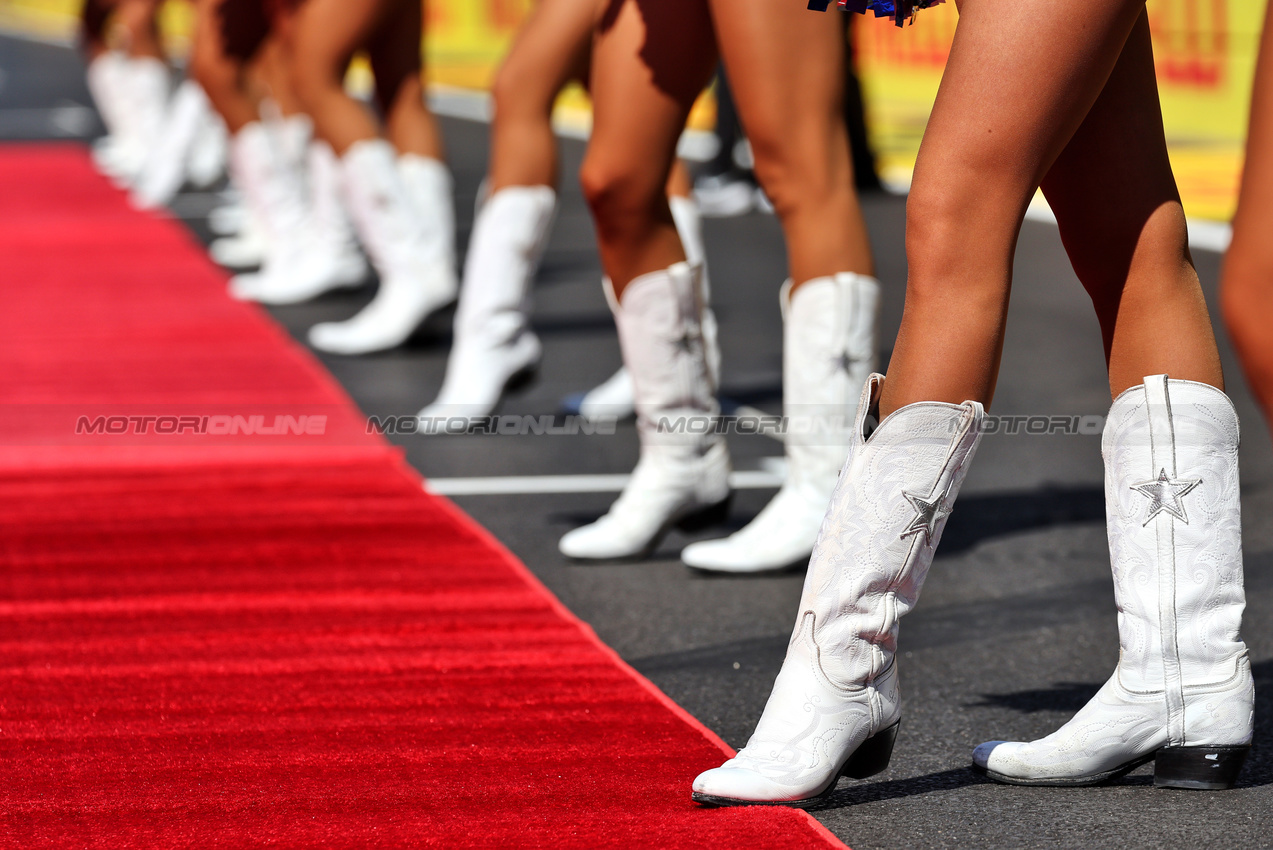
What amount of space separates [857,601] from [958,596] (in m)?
1.05

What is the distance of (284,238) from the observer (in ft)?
20.6

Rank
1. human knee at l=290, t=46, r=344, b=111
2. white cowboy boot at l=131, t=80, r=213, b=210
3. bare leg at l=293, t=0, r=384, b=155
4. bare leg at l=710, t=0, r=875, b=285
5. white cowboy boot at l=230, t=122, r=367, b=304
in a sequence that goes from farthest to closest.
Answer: white cowboy boot at l=131, t=80, r=213, b=210
white cowboy boot at l=230, t=122, r=367, b=304
human knee at l=290, t=46, r=344, b=111
bare leg at l=293, t=0, r=384, b=155
bare leg at l=710, t=0, r=875, b=285

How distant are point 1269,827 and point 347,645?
49.2 inches

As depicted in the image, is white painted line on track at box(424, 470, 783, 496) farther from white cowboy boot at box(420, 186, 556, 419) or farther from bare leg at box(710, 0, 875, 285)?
bare leg at box(710, 0, 875, 285)

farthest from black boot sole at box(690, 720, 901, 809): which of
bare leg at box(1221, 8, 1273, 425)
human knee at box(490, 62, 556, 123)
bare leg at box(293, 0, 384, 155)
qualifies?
bare leg at box(293, 0, 384, 155)

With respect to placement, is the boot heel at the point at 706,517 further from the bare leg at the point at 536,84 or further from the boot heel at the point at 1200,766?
the boot heel at the point at 1200,766

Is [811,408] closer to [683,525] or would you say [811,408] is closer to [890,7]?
[683,525]

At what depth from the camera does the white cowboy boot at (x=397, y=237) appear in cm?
504

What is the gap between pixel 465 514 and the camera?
3336 millimetres

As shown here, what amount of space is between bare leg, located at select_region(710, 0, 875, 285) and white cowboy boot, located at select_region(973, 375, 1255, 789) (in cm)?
85

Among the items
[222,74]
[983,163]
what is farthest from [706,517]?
[222,74]

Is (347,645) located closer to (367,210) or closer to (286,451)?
(286,451)

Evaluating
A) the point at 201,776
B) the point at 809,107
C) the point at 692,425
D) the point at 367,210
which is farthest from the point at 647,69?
the point at 367,210

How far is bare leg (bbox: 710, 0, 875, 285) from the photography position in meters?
2.54
